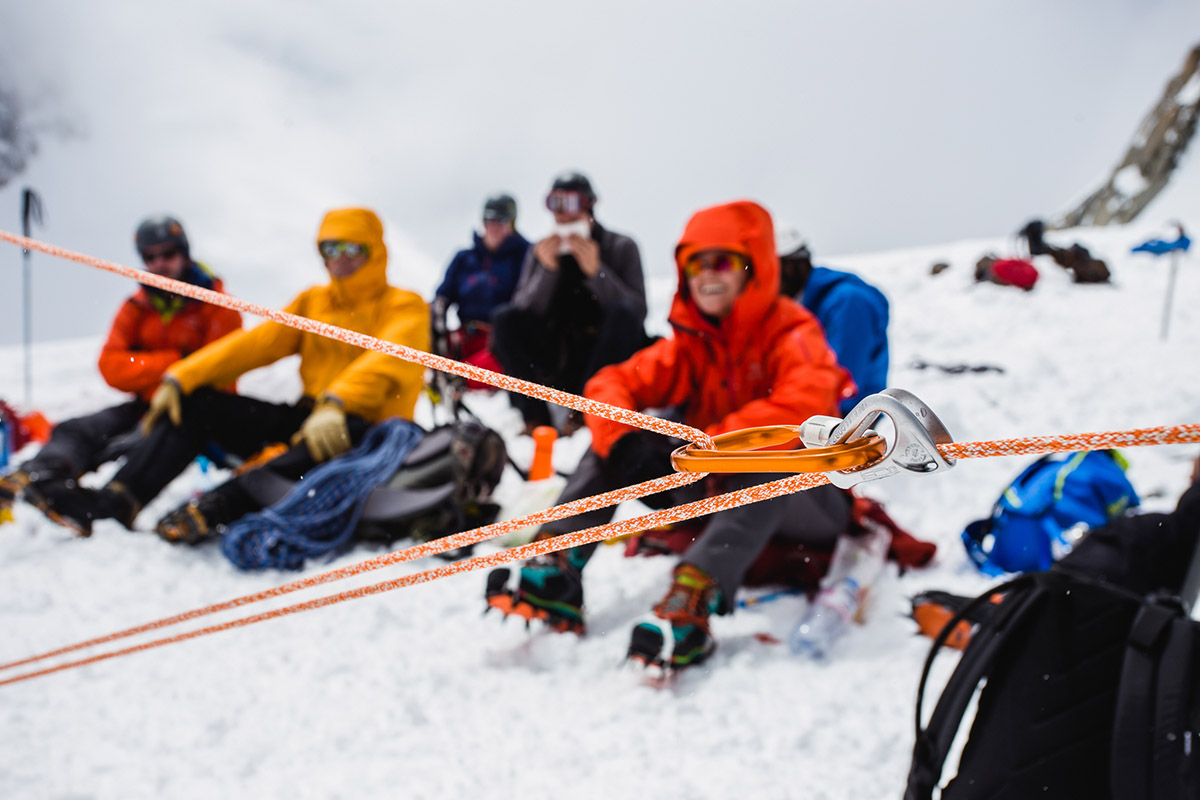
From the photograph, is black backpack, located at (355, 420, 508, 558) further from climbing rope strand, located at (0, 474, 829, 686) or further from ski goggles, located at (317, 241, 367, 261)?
climbing rope strand, located at (0, 474, 829, 686)

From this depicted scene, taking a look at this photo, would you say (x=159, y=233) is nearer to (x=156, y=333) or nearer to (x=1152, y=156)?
(x=156, y=333)

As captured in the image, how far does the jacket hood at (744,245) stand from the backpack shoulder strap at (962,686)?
126 centimetres

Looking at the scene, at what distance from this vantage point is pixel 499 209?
5.17 metres

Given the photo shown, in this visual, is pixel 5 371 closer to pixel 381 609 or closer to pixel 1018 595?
pixel 381 609

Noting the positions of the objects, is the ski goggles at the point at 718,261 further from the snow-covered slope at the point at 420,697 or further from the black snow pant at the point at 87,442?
the black snow pant at the point at 87,442

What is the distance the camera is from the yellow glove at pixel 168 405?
2.89 metres

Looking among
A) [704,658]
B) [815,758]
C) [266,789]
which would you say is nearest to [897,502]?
[704,658]

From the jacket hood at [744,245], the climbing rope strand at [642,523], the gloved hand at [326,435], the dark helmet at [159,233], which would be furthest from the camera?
the dark helmet at [159,233]

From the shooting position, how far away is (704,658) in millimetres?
1802

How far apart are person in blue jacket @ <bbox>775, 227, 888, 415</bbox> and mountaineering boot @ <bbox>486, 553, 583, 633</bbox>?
1.46m

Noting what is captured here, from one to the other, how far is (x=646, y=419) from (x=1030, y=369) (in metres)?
5.42

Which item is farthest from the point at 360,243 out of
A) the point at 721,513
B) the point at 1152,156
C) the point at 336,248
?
the point at 1152,156

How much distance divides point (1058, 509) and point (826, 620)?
935 mm

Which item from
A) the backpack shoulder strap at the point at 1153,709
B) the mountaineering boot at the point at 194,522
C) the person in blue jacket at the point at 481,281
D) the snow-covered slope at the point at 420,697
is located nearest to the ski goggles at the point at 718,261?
the snow-covered slope at the point at 420,697
